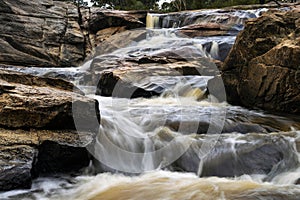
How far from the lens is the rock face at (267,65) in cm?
612

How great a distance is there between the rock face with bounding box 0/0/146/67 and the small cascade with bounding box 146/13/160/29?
0.50m

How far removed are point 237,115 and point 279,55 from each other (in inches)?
62.0

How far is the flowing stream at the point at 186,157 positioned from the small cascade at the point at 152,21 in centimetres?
1201

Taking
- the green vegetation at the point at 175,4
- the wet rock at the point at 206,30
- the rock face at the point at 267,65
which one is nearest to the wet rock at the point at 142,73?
the rock face at the point at 267,65

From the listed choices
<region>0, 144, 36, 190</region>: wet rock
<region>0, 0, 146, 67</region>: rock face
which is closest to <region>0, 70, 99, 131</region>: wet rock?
<region>0, 144, 36, 190</region>: wet rock

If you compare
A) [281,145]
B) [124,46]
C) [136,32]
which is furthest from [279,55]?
[136,32]

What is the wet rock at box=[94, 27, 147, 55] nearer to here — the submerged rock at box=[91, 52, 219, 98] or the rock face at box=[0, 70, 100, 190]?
the submerged rock at box=[91, 52, 219, 98]

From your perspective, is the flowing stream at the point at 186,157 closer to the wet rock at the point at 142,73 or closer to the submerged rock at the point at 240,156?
the submerged rock at the point at 240,156

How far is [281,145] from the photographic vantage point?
4.53 m

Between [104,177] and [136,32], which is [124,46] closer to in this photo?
[136,32]

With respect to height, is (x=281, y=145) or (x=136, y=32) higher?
(x=136, y=32)

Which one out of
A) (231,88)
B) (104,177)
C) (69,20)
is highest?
(69,20)

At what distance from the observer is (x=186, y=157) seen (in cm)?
464

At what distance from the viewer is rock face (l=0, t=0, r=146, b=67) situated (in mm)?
14838
